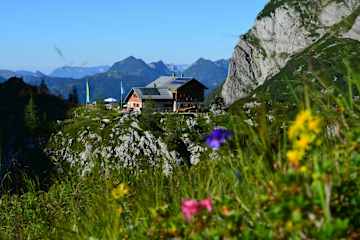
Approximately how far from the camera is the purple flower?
2.76m

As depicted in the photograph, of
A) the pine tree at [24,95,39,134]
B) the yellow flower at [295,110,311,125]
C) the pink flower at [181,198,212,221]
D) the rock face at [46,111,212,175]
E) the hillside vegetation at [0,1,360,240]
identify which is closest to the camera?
the yellow flower at [295,110,311,125]

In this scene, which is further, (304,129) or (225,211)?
(225,211)

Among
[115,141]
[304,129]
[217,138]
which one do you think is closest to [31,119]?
[115,141]

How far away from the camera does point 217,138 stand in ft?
9.15

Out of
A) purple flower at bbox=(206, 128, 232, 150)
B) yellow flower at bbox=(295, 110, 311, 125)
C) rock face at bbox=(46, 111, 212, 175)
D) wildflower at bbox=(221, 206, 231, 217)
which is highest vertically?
yellow flower at bbox=(295, 110, 311, 125)

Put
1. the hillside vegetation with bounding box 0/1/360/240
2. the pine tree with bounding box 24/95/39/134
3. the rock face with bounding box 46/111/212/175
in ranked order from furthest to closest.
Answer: the pine tree with bounding box 24/95/39/134 → the rock face with bounding box 46/111/212/175 → the hillside vegetation with bounding box 0/1/360/240

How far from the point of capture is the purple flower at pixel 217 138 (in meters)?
2.76

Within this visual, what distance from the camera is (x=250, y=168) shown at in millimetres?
3139

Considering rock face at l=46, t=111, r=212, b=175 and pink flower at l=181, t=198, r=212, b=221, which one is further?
rock face at l=46, t=111, r=212, b=175

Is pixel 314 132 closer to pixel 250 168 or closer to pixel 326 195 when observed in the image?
pixel 326 195

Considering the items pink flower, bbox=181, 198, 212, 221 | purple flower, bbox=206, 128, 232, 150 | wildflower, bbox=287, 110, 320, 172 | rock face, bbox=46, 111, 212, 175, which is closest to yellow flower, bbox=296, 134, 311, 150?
wildflower, bbox=287, 110, 320, 172

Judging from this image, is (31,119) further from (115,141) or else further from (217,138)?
(217,138)

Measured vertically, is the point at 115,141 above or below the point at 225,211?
below

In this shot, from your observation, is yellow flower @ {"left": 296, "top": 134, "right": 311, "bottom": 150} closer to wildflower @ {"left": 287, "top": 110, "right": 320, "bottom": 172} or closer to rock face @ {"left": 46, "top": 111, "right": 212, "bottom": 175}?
wildflower @ {"left": 287, "top": 110, "right": 320, "bottom": 172}
